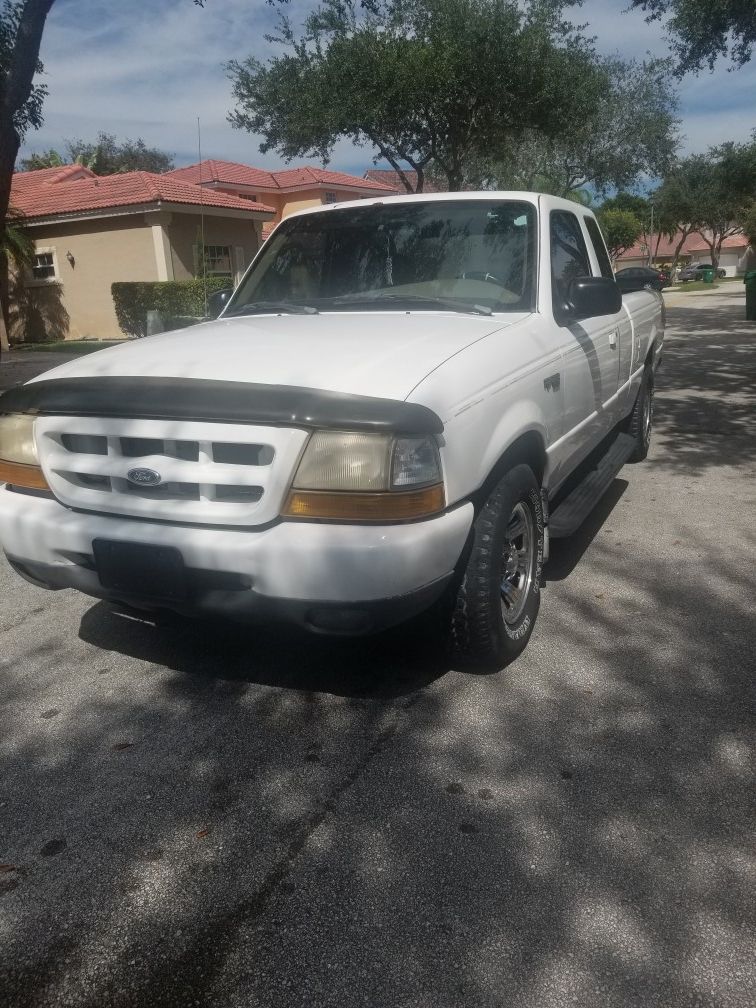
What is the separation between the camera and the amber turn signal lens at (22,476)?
293 centimetres

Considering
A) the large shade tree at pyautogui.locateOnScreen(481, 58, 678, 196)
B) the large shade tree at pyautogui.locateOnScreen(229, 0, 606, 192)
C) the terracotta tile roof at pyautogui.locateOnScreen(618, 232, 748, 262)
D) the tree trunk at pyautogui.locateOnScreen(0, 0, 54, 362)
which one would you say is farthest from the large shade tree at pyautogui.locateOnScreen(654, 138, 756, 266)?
the tree trunk at pyautogui.locateOnScreen(0, 0, 54, 362)

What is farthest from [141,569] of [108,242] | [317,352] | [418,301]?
[108,242]

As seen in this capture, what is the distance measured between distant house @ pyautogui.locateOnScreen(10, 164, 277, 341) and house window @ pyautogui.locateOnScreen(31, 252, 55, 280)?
28 millimetres

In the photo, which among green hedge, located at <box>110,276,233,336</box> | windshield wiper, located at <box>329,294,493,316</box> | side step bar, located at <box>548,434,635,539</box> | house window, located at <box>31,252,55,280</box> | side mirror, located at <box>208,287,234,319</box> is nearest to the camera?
windshield wiper, located at <box>329,294,493,316</box>

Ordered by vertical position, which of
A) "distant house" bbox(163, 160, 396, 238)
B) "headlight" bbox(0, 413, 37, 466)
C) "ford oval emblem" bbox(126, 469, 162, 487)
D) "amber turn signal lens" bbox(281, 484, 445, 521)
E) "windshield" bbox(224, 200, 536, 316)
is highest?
"distant house" bbox(163, 160, 396, 238)

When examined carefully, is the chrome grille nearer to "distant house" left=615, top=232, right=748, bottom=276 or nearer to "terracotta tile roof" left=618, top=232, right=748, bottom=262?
"distant house" left=615, top=232, right=748, bottom=276

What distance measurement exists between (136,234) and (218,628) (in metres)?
20.6

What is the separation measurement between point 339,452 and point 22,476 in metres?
1.28

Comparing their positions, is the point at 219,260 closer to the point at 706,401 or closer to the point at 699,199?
the point at 706,401

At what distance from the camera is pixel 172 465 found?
262 cm

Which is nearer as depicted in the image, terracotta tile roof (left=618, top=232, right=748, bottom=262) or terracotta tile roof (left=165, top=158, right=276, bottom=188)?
terracotta tile roof (left=165, top=158, right=276, bottom=188)

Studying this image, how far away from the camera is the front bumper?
2.43 meters

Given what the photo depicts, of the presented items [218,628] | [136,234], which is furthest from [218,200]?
[218,628]

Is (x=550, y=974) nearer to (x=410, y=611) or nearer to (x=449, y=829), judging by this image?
(x=449, y=829)
